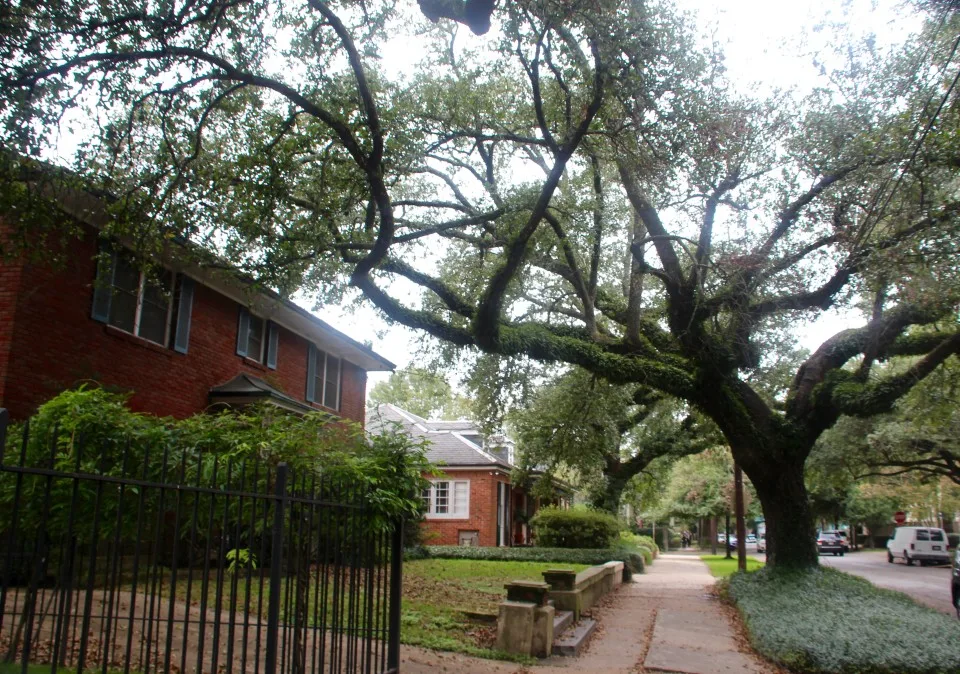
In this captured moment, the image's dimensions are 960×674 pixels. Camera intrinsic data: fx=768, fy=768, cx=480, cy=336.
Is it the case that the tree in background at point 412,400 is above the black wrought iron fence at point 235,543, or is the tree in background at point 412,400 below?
above

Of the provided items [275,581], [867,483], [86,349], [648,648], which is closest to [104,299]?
[86,349]

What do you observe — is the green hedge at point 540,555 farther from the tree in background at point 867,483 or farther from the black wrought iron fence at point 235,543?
the black wrought iron fence at point 235,543

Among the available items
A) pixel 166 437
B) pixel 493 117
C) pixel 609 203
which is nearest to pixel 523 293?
pixel 609 203

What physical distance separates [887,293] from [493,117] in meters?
7.83

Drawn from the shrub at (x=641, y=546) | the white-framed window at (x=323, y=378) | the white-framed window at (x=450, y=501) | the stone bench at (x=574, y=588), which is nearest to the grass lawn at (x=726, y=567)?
the shrub at (x=641, y=546)

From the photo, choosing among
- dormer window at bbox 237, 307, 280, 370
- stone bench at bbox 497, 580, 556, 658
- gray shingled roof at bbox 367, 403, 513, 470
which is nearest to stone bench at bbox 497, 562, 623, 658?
stone bench at bbox 497, 580, 556, 658

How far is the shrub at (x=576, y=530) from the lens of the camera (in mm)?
25719

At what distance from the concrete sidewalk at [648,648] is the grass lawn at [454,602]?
0.62 m

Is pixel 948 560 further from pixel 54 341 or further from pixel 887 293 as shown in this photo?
pixel 54 341

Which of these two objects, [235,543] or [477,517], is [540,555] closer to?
[477,517]

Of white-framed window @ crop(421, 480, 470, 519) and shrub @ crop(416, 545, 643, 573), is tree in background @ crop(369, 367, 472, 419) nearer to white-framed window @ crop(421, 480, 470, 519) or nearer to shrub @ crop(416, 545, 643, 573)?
white-framed window @ crop(421, 480, 470, 519)

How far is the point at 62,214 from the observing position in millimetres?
10320

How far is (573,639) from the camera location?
10523mm

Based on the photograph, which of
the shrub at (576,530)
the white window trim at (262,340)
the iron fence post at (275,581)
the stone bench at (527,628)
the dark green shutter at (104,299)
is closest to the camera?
the iron fence post at (275,581)
